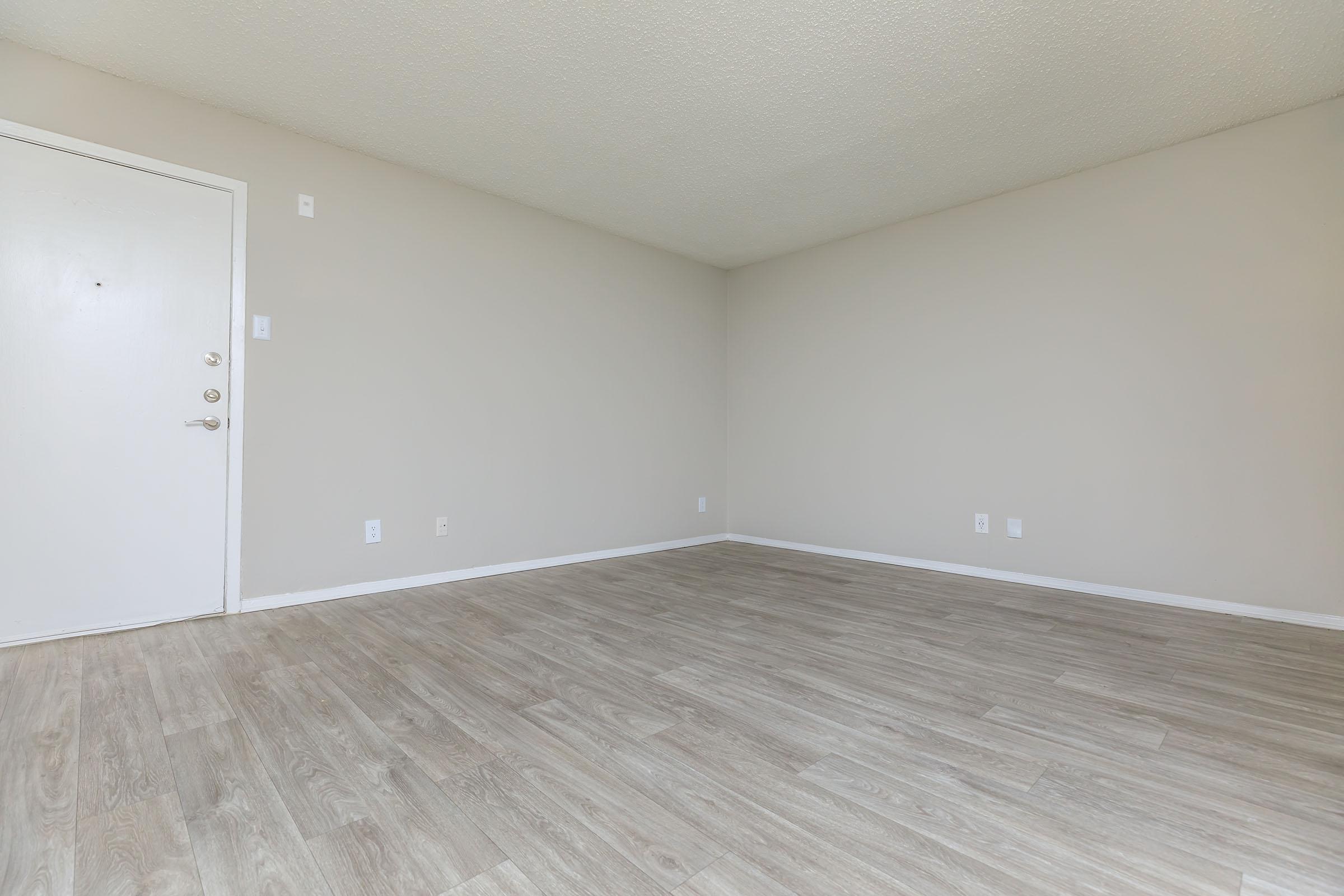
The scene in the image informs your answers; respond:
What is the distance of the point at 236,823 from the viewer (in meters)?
1.23

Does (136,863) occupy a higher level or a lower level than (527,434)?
lower

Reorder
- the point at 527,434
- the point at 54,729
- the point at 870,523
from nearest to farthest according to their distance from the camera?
the point at 54,729 → the point at 527,434 → the point at 870,523

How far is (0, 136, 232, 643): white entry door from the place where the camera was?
2.37 m

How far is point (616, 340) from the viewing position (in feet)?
14.7

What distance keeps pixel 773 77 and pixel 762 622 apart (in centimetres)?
237

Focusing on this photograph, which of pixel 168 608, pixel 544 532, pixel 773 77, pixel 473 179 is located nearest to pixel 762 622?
pixel 544 532

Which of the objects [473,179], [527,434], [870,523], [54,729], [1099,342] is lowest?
[54,729]

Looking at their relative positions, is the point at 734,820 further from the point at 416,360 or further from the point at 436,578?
the point at 416,360

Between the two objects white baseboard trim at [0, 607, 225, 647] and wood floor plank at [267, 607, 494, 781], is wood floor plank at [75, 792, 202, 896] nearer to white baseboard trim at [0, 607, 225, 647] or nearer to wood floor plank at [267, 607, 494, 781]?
wood floor plank at [267, 607, 494, 781]

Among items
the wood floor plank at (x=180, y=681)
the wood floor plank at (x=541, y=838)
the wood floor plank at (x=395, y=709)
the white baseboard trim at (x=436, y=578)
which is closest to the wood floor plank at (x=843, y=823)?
the wood floor plank at (x=541, y=838)

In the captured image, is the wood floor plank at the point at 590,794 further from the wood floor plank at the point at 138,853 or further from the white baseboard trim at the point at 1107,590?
the white baseboard trim at the point at 1107,590

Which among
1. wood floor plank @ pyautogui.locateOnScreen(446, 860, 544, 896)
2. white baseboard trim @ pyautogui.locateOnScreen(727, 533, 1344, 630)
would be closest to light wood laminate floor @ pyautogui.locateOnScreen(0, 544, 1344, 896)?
wood floor plank @ pyautogui.locateOnScreen(446, 860, 544, 896)

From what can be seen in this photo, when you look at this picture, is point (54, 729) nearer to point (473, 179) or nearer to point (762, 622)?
point (762, 622)

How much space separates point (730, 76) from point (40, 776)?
10.2ft
